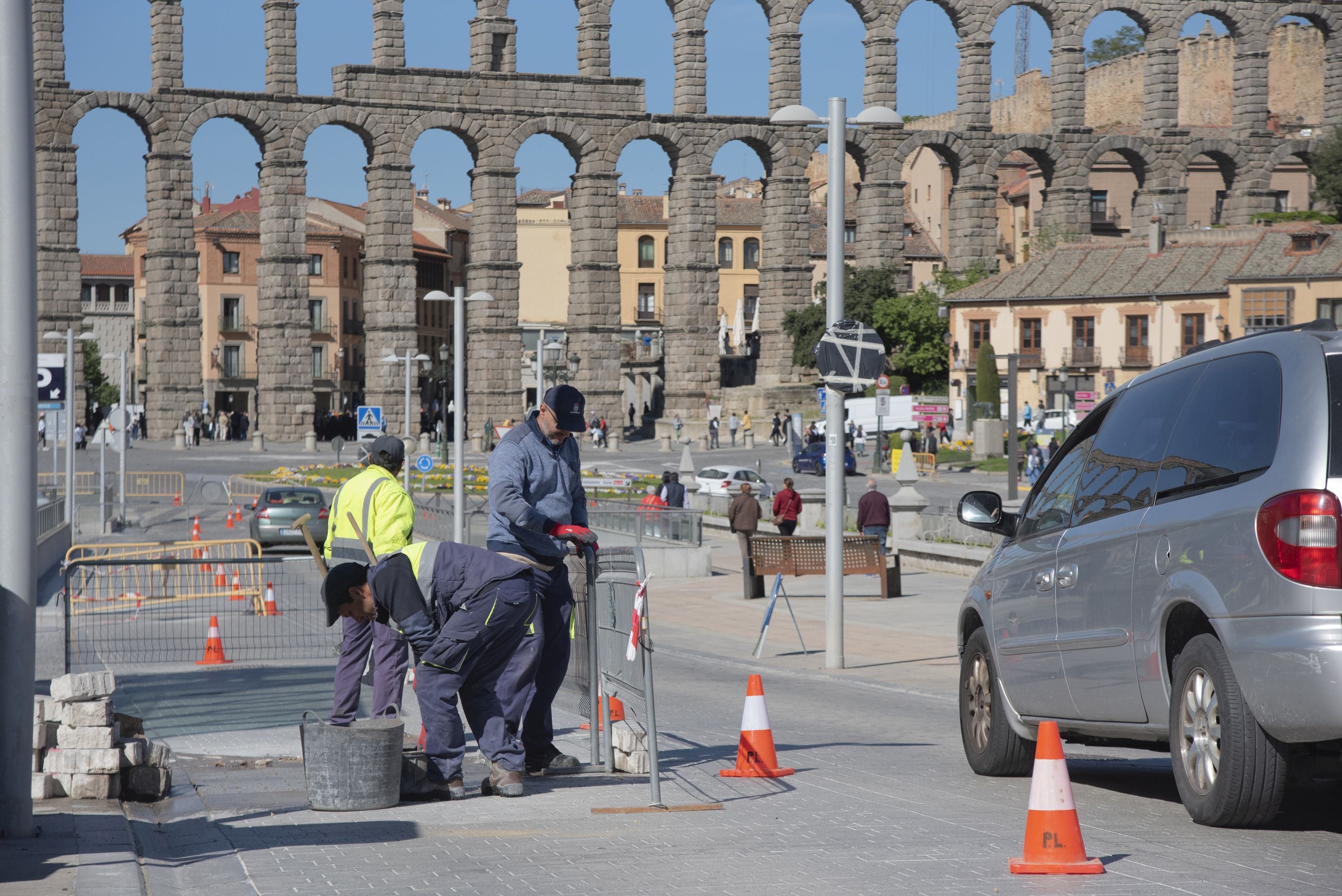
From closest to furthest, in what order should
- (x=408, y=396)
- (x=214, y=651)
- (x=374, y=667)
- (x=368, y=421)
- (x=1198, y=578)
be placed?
(x=1198, y=578), (x=374, y=667), (x=214, y=651), (x=368, y=421), (x=408, y=396)

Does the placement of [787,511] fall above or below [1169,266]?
A: below

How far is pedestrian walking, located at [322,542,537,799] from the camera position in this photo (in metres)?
7.74

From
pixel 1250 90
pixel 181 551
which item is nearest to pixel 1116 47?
pixel 1250 90

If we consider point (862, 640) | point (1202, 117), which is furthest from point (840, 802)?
point (1202, 117)

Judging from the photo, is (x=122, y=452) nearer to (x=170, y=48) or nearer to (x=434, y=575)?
(x=170, y=48)

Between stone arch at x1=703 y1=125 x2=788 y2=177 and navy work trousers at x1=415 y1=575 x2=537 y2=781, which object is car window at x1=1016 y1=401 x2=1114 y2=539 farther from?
stone arch at x1=703 y1=125 x2=788 y2=177

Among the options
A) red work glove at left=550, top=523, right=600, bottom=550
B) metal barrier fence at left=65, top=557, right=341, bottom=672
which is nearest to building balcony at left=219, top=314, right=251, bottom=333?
metal barrier fence at left=65, top=557, right=341, bottom=672

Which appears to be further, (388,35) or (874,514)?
(388,35)

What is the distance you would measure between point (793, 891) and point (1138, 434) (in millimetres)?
2878

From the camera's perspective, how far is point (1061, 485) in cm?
839

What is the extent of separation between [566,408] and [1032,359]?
206 feet

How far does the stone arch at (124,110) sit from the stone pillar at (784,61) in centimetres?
2526

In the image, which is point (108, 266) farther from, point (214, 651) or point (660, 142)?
point (214, 651)

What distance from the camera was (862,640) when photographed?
18.5m
